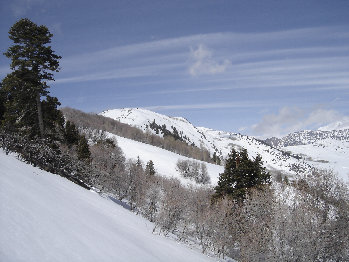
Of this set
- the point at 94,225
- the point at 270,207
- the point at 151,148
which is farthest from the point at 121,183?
the point at 151,148

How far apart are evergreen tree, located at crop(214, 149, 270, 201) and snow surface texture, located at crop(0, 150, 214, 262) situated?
22.2 meters

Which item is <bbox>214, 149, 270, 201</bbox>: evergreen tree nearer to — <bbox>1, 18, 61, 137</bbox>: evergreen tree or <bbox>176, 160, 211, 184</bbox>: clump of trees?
<bbox>1, 18, 61, 137</bbox>: evergreen tree

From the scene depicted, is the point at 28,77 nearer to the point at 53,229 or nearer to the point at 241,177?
the point at 53,229

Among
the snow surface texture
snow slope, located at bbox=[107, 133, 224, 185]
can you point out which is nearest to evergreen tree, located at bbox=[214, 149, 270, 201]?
the snow surface texture

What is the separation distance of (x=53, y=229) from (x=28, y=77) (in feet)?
54.8

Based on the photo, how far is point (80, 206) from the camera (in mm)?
13281

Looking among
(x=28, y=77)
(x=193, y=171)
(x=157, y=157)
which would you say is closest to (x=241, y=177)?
(x=28, y=77)

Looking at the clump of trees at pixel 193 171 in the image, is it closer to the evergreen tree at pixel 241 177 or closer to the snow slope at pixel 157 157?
the snow slope at pixel 157 157

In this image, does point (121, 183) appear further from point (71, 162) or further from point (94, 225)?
point (94, 225)

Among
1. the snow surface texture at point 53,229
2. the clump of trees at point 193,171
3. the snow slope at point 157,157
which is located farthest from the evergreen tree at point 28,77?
the clump of trees at point 193,171

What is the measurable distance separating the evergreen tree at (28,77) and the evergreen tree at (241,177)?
24.9 m

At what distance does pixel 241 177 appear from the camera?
3500 centimetres

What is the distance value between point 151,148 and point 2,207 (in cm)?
12826

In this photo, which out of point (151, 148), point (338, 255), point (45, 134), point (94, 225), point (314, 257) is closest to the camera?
point (94, 225)
